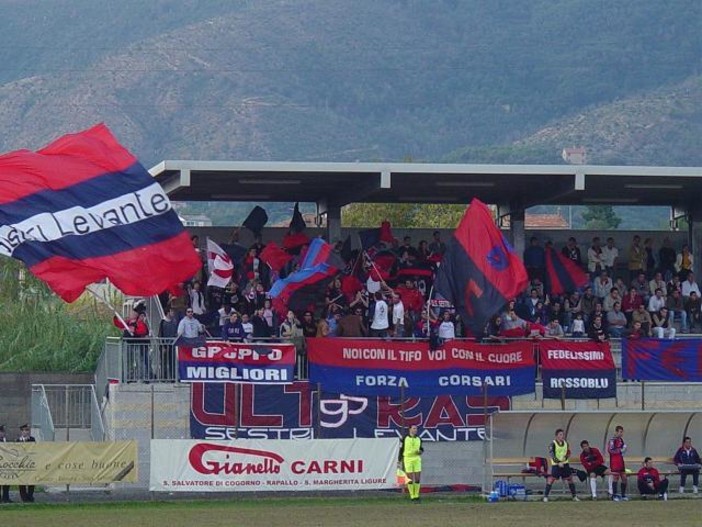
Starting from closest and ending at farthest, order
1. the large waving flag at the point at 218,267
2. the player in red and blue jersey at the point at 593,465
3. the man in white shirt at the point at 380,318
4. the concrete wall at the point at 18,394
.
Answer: the player in red and blue jersey at the point at 593,465 < the man in white shirt at the point at 380,318 < the large waving flag at the point at 218,267 < the concrete wall at the point at 18,394

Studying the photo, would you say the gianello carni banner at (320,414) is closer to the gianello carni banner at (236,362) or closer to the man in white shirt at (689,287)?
the gianello carni banner at (236,362)

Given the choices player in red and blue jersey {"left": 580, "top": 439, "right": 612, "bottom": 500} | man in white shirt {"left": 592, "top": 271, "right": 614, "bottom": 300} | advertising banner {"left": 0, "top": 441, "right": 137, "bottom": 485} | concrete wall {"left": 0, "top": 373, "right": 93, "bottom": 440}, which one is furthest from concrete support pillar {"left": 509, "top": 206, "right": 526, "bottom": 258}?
concrete wall {"left": 0, "top": 373, "right": 93, "bottom": 440}

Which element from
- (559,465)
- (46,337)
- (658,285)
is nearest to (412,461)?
(559,465)

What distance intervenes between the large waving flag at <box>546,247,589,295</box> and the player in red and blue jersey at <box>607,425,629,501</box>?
7.28 m

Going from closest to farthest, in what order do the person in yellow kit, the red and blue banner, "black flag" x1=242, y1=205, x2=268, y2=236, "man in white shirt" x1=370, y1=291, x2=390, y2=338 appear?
1. the person in yellow kit
2. "man in white shirt" x1=370, y1=291, x2=390, y2=338
3. the red and blue banner
4. "black flag" x1=242, y1=205, x2=268, y2=236

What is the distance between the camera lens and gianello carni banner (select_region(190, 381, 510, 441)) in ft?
113

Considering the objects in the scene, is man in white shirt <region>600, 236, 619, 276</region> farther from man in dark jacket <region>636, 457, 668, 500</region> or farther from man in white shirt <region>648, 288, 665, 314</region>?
man in dark jacket <region>636, 457, 668, 500</region>

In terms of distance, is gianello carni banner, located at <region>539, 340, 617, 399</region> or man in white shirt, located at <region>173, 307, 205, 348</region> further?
gianello carni banner, located at <region>539, 340, 617, 399</region>

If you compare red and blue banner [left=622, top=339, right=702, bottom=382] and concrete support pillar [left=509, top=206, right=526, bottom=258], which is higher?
concrete support pillar [left=509, top=206, right=526, bottom=258]

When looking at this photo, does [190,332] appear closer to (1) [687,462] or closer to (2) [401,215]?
(1) [687,462]

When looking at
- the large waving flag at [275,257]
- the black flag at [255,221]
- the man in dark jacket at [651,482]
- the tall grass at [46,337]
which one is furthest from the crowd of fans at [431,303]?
the tall grass at [46,337]

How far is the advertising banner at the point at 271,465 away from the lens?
32031mm

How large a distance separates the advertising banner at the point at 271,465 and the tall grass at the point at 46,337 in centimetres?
2516

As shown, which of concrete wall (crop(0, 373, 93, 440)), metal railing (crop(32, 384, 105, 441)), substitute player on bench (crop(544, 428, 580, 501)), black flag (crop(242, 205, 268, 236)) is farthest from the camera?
concrete wall (crop(0, 373, 93, 440))
